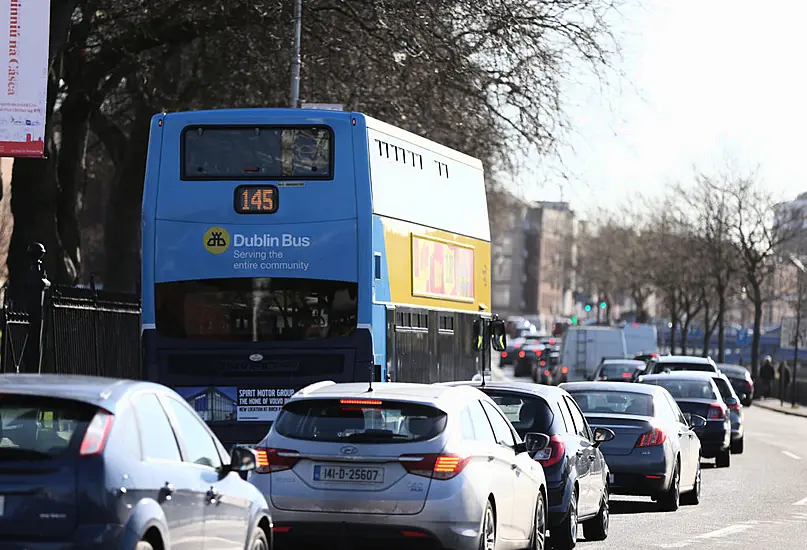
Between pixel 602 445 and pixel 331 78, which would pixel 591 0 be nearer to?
pixel 331 78

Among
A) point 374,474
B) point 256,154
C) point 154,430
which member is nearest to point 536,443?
point 374,474

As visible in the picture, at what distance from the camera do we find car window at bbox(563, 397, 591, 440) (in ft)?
52.9

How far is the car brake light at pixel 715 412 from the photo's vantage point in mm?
27156

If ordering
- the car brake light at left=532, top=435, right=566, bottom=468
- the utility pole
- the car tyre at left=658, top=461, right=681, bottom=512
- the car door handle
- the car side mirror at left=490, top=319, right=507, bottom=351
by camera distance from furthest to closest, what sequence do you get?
1. the utility pole
2. the car side mirror at left=490, top=319, right=507, bottom=351
3. the car tyre at left=658, top=461, right=681, bottom=512
4. the car brake light at left=532, top=435, right=566, bottom=468
5. the car door handle

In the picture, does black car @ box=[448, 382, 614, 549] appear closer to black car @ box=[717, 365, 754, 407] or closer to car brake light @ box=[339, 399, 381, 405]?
car brake light @ box=[339, 399, 381, 405]

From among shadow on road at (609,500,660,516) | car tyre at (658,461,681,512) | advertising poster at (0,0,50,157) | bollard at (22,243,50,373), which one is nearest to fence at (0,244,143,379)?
bollard at (22,243,50,373)

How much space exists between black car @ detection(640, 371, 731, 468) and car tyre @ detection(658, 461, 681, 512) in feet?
23.4

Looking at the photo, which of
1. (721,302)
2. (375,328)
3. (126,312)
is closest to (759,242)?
(721,302)

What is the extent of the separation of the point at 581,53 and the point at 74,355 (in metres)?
10.9

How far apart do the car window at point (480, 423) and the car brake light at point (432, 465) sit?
0.73 meters

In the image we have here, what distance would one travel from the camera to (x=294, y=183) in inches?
716

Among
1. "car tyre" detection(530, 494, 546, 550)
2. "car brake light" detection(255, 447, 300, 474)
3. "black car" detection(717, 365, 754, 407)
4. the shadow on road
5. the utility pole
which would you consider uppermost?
the utility pole

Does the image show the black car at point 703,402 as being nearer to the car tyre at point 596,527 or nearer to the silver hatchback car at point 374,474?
the car tyre at point 596,527

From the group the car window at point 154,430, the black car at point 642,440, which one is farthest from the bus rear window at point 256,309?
the car window at point 154,430
